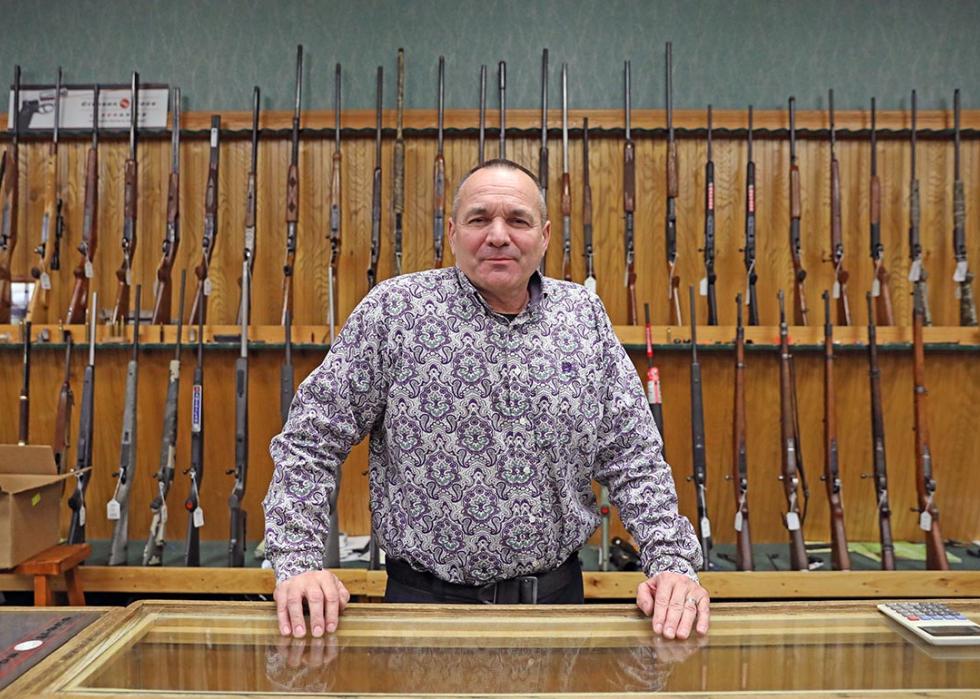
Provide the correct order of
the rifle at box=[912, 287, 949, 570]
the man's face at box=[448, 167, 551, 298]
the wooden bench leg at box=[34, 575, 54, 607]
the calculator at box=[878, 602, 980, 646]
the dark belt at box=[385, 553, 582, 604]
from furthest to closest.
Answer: the rifle at box=[912, 287, 949, 570] → the wooden bench leg at box=[34, 575, 54, 607] → the dark belt at box=[385, 553, 582, 604] → the man's face at box=[448, 167, 551, 298] → the calculator at box=[878, 602, 980, 646]

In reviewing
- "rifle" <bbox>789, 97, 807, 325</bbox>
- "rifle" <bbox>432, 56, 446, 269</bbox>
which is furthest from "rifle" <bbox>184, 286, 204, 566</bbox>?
"rifle" <bbox>789, 97, 807, 325</bbox>

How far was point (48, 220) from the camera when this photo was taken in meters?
3.83

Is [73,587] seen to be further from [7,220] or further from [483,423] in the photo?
[483,423]

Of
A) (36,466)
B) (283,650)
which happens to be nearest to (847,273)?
(283,650)

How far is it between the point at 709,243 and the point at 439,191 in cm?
140

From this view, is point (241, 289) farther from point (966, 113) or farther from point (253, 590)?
point (966, 113)

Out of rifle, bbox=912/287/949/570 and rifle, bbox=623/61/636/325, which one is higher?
rifle, bbox=623/61/636/325

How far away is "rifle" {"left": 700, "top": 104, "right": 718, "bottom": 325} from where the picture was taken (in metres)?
3.73

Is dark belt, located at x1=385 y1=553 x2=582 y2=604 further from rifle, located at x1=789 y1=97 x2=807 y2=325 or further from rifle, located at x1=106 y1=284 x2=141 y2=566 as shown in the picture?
rifle, located at x1=789 y1=97 x2=807 y2=325

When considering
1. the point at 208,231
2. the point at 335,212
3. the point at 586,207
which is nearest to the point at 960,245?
the point at 586,207

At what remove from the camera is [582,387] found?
1.64 meters

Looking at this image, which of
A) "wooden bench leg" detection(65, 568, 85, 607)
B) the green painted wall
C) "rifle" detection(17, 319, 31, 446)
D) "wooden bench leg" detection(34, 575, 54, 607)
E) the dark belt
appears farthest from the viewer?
the green painted wall

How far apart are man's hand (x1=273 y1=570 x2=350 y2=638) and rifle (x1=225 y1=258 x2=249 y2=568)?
2213mm

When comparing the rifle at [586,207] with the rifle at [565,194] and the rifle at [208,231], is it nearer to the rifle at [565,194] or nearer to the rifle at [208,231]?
the rifle at [565,194]
